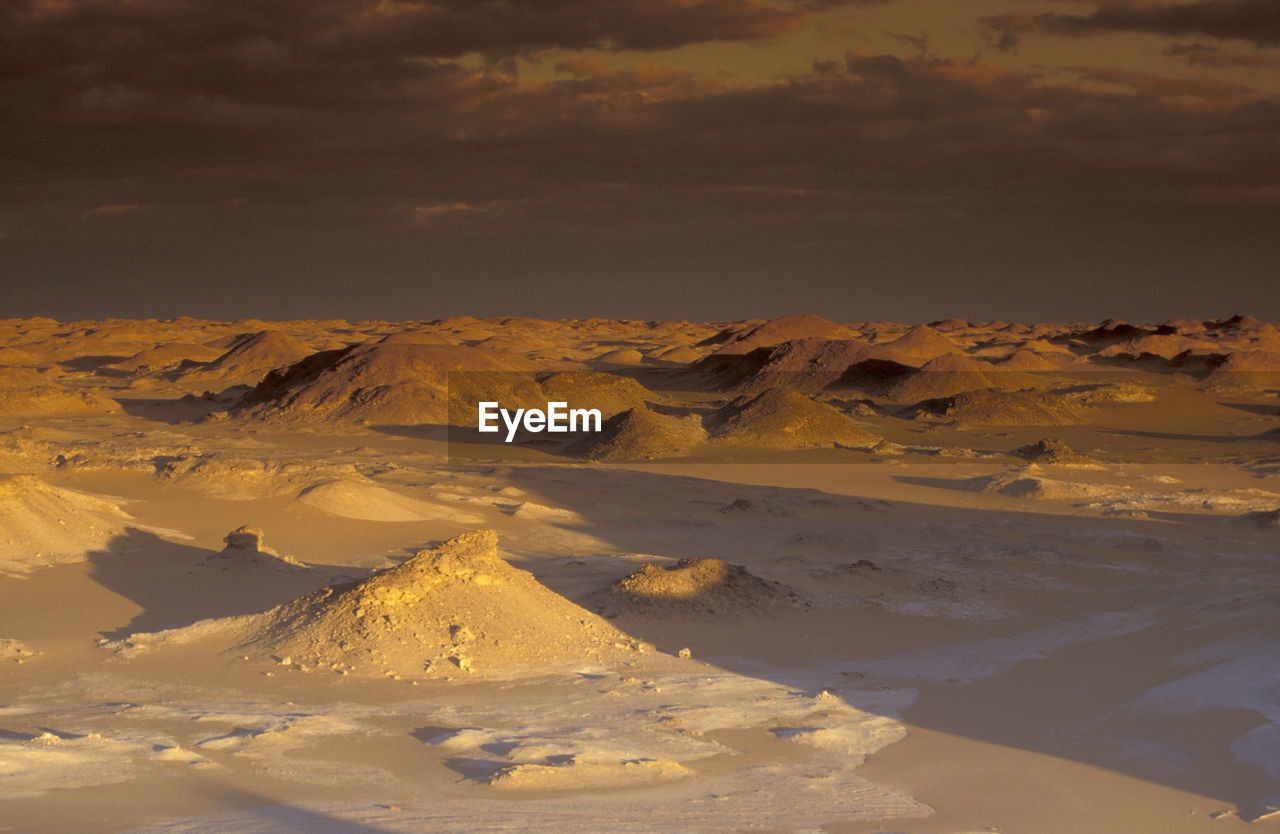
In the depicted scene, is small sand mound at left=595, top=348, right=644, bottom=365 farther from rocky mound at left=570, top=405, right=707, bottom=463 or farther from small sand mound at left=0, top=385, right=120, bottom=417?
rocky mound at left=570, top=405, right=707, bottom=463

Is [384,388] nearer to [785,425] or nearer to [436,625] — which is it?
[785,425]

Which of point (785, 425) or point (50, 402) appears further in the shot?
point (50, 402)

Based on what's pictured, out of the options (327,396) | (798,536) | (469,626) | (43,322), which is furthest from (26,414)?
(43,322)

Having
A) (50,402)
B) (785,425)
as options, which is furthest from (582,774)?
(50,402)

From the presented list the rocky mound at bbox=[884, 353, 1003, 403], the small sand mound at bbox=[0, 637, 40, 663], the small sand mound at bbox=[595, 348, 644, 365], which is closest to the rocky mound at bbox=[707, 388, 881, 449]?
the rocky mound at bbox=[884, 353, 1003, 403]

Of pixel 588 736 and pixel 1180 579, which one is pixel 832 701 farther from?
pixel 1180 579
